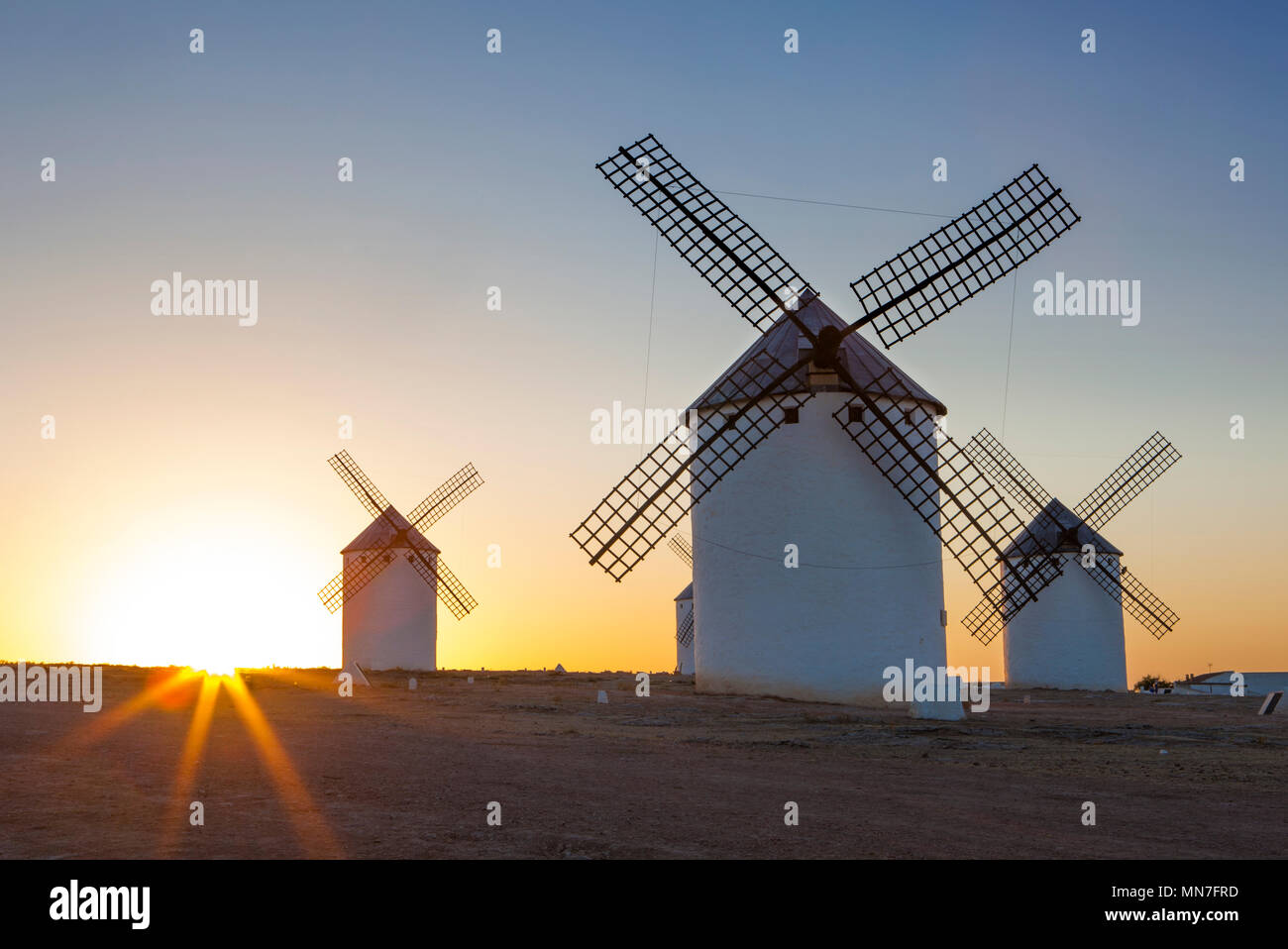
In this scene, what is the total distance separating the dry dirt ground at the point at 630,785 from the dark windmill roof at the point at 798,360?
278 inches

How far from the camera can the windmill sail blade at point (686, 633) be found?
57531mm

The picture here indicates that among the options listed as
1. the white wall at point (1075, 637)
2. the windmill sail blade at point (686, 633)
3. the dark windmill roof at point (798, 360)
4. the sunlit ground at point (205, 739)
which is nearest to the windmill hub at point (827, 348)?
the dark windmill roof at point (798, 360)

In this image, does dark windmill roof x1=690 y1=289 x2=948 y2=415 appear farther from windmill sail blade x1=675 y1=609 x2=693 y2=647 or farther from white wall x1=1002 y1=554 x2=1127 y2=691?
windmill sail blade x1=675 y1=609 x2=693 y2=647

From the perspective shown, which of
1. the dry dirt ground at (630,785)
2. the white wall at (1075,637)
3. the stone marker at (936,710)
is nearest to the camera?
the dry dirt ground at (630,785)

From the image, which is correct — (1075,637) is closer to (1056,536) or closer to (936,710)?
(1056,536)

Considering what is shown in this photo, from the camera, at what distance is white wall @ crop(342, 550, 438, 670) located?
47.6m

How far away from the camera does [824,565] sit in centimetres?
2502

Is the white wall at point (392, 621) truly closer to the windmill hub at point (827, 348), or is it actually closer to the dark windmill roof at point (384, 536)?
the dark windmill roof at point (384, 536)

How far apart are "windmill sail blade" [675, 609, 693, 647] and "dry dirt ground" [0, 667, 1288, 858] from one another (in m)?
34.5

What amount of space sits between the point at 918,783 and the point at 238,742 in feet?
27.8

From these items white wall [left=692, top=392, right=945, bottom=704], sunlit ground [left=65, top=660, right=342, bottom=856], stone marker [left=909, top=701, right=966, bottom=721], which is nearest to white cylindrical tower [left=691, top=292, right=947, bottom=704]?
white wall [left=692, top=392, right=945, bottom=704]

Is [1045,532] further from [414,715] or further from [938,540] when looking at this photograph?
[414,715]

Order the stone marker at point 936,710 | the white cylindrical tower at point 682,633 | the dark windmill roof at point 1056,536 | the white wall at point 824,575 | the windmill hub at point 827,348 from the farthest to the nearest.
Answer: the white cylindrical tower at point 682,633 < the dark windmill roof at point 1056,536 < the windmill hub at point 827,348 < the white wall at point 824,575 < the stone marker at point 936,710
